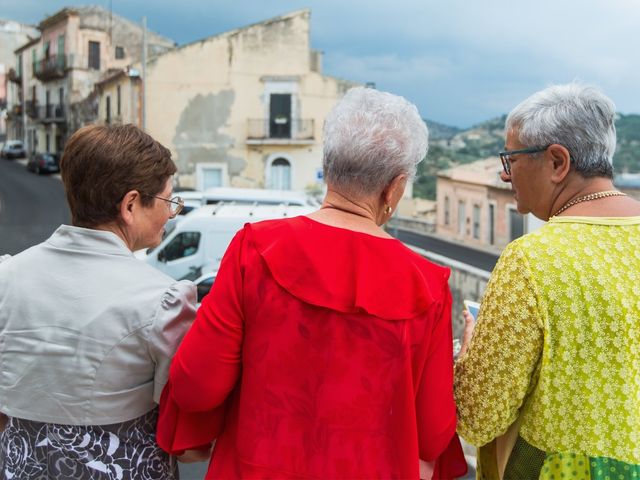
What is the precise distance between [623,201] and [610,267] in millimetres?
215

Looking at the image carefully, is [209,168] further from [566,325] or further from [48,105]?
[566,325]

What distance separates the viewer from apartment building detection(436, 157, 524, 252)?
78.7 feet

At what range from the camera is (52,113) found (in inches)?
1517

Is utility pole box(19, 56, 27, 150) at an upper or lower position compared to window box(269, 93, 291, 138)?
upper

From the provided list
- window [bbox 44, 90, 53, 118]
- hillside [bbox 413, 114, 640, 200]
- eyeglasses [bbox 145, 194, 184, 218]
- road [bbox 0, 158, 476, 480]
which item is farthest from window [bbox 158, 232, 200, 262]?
window [bbox 44, 90, 53, 118]

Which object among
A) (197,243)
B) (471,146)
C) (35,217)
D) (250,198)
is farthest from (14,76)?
(197,243)

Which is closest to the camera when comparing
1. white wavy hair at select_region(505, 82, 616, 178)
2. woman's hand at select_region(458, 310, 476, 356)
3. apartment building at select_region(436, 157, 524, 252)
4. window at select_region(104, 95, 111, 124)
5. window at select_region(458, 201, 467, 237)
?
white wavy hair at select_region(505, 82, 616, 178)

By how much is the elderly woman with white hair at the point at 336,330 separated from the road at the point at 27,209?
46.2ft

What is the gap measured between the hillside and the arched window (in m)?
4.81

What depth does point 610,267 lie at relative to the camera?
174cm

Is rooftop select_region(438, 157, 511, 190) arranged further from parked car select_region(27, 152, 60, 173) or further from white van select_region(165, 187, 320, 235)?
parked car select_region(27, 152, 60, 173)

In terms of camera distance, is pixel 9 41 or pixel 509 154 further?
pixel 9 41

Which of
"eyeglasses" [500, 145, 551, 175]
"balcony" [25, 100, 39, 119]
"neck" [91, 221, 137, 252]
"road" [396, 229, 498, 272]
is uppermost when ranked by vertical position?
"balcony" [25, 100, 39, 119]

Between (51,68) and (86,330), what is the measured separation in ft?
129
